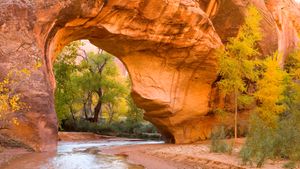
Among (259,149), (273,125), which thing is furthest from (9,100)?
(273,125)

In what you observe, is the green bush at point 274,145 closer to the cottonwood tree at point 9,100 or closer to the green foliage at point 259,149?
the green foliage at point 259,149

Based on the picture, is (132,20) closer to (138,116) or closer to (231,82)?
(231,82)

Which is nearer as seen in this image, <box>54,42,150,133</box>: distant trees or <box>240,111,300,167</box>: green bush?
<box>240,111,300,167</box>: green bush

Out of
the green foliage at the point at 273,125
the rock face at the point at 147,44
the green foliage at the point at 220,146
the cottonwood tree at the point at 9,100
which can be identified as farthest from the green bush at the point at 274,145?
the rock face at the point at 147,44

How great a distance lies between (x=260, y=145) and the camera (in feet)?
37.8

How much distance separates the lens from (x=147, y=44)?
63.5 feet

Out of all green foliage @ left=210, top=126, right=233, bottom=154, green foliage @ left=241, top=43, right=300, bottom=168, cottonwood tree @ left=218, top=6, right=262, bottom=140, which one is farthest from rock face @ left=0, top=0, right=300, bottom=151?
green foliage @ left=210, top=126, right=233, bottom=154

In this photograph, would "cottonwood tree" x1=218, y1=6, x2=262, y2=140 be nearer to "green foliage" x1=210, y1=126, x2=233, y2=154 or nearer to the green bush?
"green foliage" x1=210, y1=126, x2=233, y2=154

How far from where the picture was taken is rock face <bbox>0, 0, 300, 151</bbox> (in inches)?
497

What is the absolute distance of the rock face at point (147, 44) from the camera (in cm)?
1262

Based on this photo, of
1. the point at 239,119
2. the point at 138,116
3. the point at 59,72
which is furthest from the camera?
the point at 138,116

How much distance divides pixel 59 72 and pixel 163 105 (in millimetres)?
9658

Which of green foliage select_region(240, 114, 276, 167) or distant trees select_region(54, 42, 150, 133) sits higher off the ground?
distant trees select_region(54, 42, 150, 133)

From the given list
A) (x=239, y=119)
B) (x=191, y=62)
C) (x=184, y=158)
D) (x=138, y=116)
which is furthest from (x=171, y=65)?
(x=138, y=116)
